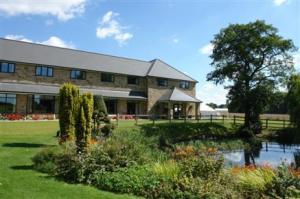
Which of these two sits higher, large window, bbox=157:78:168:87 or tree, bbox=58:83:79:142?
large window, bbox=157:78:168:87

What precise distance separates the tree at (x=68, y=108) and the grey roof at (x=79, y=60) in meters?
26.0

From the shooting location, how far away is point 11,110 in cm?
3947

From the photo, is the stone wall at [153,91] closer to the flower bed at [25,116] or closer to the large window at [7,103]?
the flower bed at [25,116]

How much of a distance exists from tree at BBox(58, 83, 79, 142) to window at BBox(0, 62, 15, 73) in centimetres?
2607

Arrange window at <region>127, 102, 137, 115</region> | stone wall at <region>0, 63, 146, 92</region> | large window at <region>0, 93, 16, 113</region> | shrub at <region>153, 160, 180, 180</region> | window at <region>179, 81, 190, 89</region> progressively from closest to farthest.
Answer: shrub at <region>153, 160, 180, 180</region>
large window at <region>0, 93, 16, 113</region>
stone wall at <region>0, 63, 146, 92</region>
window at <region>127, 102, 137, 115</region>
window at <region>179, 81, 190, 89</region>

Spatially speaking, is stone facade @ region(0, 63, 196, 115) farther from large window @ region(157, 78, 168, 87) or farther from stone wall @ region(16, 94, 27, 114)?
large window @ region(157, 78, 168, 87)

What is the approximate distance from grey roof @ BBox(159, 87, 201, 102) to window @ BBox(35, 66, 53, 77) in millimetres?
15447

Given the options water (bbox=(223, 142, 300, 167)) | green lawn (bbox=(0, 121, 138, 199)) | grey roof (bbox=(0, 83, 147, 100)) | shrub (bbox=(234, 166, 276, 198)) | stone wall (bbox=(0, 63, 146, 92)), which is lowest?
water (bbox=(223, 142, 300, 167))

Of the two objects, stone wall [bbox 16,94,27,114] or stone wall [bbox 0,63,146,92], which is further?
stone wall [bbox 0,63,146,92]

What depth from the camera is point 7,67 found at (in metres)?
40.4

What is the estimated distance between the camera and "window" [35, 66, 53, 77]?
42.5 m

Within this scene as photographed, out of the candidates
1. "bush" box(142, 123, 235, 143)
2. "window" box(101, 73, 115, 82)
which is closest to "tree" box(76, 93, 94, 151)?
"bush" box(142, 123, 235, 143)

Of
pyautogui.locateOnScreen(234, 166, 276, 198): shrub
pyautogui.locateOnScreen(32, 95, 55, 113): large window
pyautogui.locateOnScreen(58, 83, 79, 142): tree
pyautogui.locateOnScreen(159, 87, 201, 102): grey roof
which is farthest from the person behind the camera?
pyautogui.locateOnScreen(159, 87, 201, 102): grey roof

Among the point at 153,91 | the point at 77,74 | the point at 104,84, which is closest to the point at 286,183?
the point at 77,74
